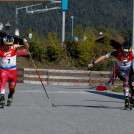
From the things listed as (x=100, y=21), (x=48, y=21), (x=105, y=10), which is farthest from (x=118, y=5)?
(x=48, y=21)

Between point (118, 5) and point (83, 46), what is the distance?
148 metres

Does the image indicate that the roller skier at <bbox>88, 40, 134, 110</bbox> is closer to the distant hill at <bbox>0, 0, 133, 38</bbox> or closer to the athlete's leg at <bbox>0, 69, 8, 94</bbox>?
the athlete's leg at <bbox>0, 69, 8, 94</bbox>

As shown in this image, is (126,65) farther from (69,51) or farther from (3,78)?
(69,51)

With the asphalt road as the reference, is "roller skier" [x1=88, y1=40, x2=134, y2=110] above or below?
above

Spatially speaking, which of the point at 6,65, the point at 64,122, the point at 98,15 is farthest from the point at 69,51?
the point at 98,15

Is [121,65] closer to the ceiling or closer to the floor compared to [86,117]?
closer to the ceiling

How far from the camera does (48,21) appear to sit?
121 meters

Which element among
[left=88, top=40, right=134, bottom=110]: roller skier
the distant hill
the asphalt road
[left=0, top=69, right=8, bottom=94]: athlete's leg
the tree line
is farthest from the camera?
the distant hill

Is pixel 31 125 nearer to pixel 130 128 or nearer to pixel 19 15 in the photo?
pixel 130 128

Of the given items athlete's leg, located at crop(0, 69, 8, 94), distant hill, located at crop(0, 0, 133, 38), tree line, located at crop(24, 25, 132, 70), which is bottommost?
tree line, located at crop(24, 25, 132, 70)

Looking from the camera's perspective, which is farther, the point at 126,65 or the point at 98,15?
the point at 98,15

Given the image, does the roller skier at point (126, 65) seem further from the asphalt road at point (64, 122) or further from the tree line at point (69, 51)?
the tree line at point (69, 51)

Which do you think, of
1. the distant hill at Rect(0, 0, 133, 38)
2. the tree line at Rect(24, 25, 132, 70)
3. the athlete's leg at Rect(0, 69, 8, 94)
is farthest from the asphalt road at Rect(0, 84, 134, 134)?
the distant hill at Rect(0, 0, 133, 38)

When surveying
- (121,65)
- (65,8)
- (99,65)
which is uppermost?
(65,8)
